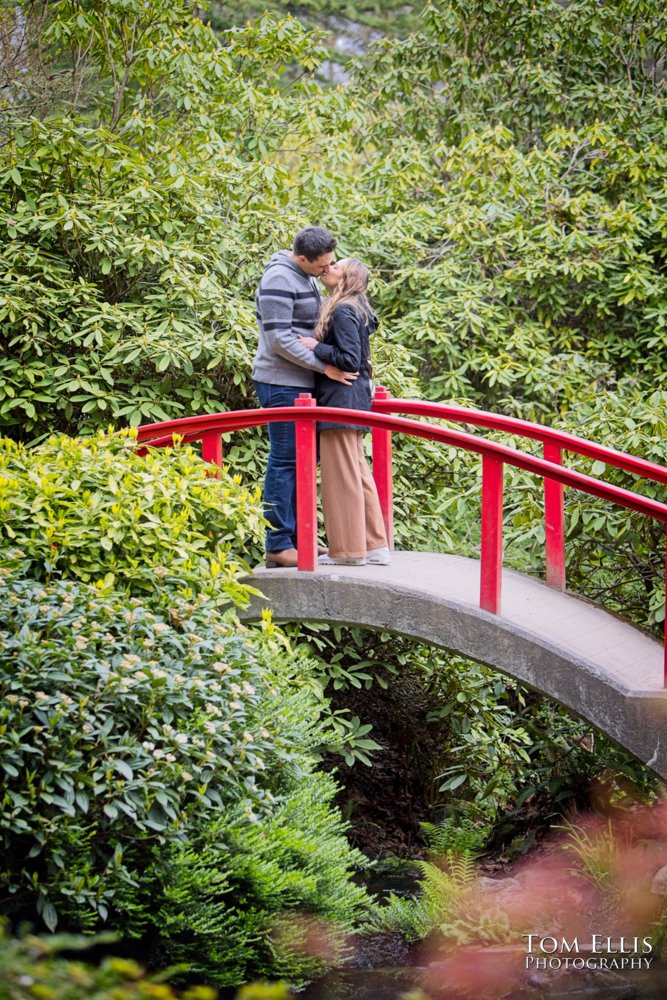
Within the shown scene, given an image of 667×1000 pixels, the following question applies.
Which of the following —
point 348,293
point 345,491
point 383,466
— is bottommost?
point 345,491

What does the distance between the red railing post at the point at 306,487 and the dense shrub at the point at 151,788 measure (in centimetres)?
111

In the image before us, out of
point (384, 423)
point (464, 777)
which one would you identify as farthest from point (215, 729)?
point (464, 777)

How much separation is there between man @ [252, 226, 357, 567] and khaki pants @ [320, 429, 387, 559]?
25cm

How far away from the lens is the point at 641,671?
5.00 metres

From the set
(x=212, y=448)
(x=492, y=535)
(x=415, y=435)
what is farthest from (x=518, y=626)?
(x=212, y=448)

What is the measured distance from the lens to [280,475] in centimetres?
605

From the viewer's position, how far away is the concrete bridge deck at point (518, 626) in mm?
4855

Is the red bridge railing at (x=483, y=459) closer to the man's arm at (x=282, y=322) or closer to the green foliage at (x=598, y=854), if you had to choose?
the man's arm at (x=282, y=322)

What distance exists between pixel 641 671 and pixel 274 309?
104 inches

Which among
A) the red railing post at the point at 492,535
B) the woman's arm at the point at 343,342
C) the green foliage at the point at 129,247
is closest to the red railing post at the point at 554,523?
the red railing post at the point at 492,535

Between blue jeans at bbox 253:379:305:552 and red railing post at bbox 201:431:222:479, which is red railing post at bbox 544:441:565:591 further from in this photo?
red railing post at bbox 201:431:222:479

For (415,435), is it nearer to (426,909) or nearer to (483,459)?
(483,459)

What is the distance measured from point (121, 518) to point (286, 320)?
4.71ft

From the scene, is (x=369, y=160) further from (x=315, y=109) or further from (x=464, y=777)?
(x=464, y=777)
